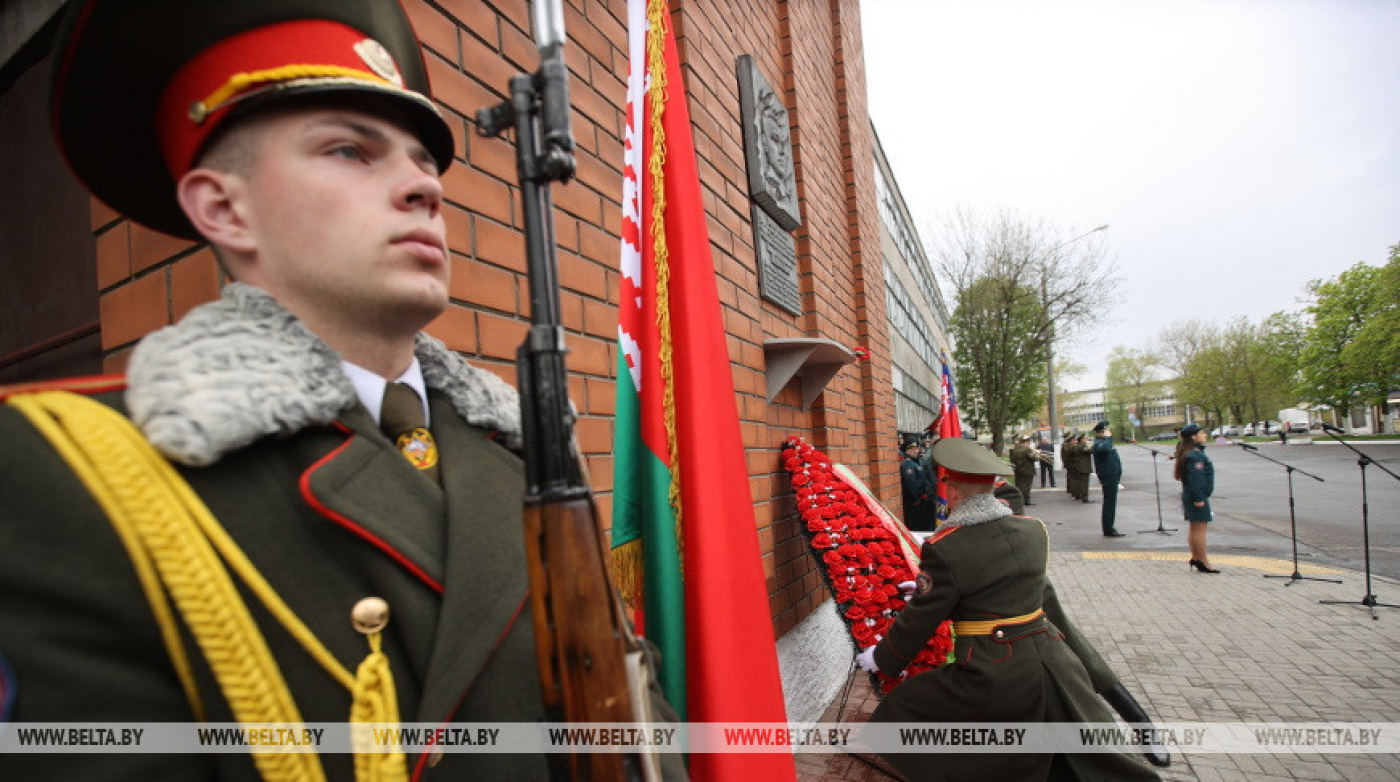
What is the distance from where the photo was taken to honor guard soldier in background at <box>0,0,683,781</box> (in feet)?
2.26

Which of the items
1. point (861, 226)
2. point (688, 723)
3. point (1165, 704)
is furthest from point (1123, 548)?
point (688, 723)

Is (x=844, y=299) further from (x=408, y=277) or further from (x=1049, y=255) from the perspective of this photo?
(x=1049, y=255)

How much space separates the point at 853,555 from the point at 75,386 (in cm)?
316

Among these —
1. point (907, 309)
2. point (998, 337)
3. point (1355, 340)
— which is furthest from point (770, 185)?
point (1355, 340)

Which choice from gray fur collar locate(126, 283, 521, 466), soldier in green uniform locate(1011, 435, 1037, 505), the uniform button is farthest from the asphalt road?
gray fur collar locate(126, 283, 521, 466)

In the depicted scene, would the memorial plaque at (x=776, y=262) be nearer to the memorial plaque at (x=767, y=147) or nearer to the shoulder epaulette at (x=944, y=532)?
the memorial plaque at (x=767, y=147)

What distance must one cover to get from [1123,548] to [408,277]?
11347 millimetres

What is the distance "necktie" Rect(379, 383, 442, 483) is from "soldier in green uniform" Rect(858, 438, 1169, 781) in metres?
2.59

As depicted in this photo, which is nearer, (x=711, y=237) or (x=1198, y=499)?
(x=711, y=237)

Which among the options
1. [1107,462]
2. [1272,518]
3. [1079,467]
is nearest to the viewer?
[1107,462]

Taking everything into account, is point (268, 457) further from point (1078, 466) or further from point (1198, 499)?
point (1078, 466)

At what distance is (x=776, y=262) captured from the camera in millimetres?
3859

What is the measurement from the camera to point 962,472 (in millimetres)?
3170

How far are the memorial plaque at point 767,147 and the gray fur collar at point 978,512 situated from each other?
2.02 meters
